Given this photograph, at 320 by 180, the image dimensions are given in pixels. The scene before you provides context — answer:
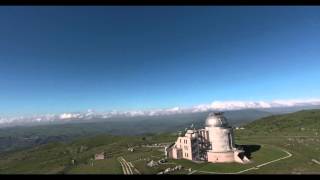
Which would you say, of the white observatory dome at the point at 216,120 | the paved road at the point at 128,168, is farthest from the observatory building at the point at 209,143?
the paved road at the point at 128,168

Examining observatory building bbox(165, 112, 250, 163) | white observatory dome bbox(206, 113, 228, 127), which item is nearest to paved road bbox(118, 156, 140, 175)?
observatory building bbox(165, 112, 250, 163)

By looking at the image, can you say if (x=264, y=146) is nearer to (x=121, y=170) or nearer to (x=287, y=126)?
(x=121, y=170)

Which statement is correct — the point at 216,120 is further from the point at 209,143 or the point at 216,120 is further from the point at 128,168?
the point at 128,168

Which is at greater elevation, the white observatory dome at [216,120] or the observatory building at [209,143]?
the white observatory dome at [216,120]

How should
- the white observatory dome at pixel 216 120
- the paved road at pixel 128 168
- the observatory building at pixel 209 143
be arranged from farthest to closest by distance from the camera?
the white observatory dome at pixel 216 120 < the observatory building at pixel 209 143 < the paved road at pixel 128 168

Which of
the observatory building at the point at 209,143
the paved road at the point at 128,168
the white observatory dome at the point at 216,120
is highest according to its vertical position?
the white observatory dome at the point at 216,120

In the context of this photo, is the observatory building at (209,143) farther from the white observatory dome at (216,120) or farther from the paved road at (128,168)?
the paved road at (128,168)

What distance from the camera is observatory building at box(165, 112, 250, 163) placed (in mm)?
67812

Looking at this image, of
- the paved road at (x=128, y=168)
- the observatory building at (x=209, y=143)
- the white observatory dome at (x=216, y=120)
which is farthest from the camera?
the white observatory dome at (x=216, y=120)

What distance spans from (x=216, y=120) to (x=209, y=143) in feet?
17.2

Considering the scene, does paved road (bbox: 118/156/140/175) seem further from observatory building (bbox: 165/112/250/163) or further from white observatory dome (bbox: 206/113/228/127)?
white observatory dome (bbox: 206/113/228/127)

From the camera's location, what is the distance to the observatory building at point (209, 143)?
2670 inches
